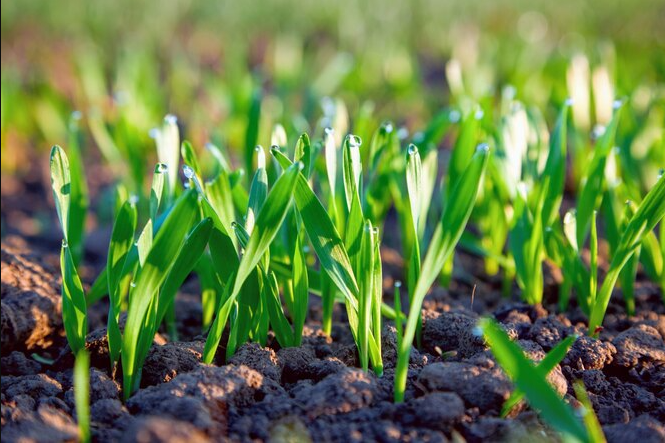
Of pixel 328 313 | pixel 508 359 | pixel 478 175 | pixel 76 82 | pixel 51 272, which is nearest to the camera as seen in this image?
pixel 508 359

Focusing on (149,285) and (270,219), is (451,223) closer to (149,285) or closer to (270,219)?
(270,219)

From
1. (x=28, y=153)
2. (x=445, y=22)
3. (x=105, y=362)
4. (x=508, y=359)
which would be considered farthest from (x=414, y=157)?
(x=445, y=22)

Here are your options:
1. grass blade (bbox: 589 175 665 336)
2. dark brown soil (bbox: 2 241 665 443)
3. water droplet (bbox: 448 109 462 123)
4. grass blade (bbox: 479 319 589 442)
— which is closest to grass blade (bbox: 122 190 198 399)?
dark brown soil (bbox: 2 241 665 443)

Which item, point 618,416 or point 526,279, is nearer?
point 618,416

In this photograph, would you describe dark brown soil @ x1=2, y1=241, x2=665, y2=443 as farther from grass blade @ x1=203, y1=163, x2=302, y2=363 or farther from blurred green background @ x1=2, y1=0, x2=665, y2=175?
blurred green background @ x1=2, y1=0, x2=665, y2=175

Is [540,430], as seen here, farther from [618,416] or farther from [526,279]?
[526,279]

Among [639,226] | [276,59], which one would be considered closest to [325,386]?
[639,226]

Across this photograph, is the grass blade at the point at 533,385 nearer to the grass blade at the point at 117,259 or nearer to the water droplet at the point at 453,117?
the grass blade at the point at 117,259
